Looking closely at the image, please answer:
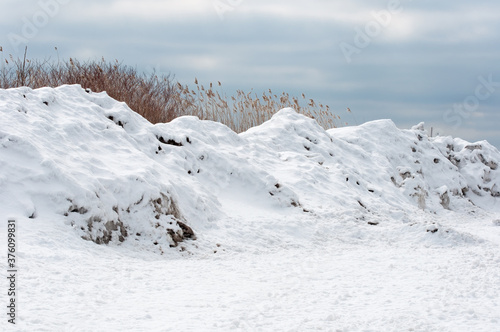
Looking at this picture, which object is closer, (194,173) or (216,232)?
(216,232)

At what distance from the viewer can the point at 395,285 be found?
4.84 meters

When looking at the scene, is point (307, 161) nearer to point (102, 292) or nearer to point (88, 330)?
point (102, 292)

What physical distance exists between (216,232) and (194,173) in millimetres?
1636

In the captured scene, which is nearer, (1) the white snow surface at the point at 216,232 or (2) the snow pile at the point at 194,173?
(1) the white snow surface at the point at 216,232

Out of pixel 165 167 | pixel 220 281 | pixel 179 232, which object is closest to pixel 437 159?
pixel 165 167

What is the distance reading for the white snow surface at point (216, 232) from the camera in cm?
395

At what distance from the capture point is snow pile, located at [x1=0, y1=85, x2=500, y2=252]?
231 inches

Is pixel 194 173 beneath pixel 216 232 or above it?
above

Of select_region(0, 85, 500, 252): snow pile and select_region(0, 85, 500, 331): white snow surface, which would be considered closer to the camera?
select_region(0, 85, 500, 331): white snow surface

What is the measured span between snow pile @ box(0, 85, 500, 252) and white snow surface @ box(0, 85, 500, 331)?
0.08 ft

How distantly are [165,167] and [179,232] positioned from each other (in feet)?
5.41

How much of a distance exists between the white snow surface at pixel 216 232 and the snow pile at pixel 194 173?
0.02 metres

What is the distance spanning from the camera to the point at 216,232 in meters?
6.96

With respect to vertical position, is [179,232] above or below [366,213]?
below
